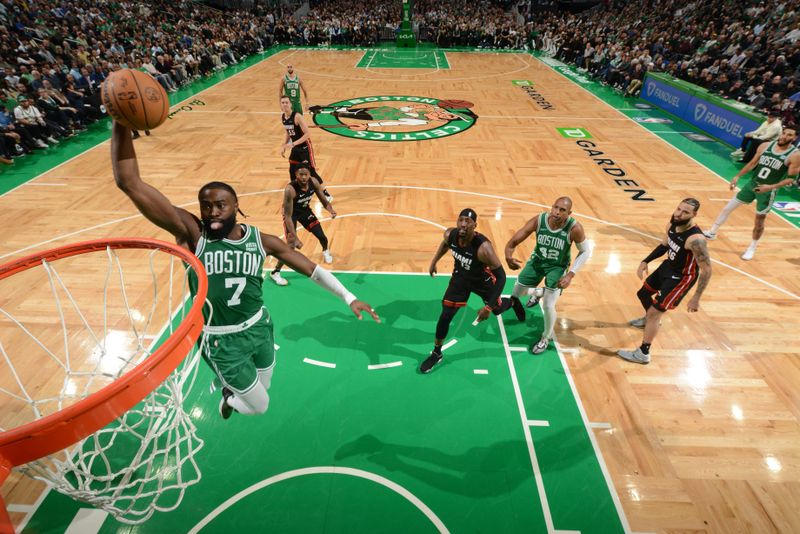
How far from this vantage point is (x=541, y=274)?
485 centimetres

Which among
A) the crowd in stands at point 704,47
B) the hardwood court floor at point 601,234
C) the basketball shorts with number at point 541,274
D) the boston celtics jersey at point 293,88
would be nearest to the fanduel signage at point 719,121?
the crowd in stands at point 704,47

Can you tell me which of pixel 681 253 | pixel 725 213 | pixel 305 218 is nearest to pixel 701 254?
pixel 681 253

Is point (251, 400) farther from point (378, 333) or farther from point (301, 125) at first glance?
point (301, 125)

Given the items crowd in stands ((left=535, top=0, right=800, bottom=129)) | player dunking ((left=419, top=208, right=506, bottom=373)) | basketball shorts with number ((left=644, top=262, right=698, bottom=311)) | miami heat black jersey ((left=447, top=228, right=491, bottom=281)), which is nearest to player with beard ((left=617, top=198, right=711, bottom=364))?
basketball shorts with number ((left=644, top=262, right=698, bottom=311))

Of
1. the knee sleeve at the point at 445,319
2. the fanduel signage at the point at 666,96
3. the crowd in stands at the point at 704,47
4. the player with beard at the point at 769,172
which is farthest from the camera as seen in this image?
the fanduel signage at the point at 666,96

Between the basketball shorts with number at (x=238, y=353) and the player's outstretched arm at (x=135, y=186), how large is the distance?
89cm

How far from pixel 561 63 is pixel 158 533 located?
26152 mm

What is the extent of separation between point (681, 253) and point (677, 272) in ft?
0.73

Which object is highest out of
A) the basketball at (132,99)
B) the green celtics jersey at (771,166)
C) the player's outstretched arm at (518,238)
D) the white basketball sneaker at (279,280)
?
the basketball at (132,99)

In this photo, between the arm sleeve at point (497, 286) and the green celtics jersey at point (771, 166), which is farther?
the green celtics jersey at point (771, 166)

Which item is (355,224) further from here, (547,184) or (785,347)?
(785,347)

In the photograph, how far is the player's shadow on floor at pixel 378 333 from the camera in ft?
16.5

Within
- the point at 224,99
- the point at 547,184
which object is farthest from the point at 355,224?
the point at 224,99

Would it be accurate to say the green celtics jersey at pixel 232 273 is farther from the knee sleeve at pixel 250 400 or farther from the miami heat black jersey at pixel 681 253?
the miami heat black jersey at pixel 681 253
